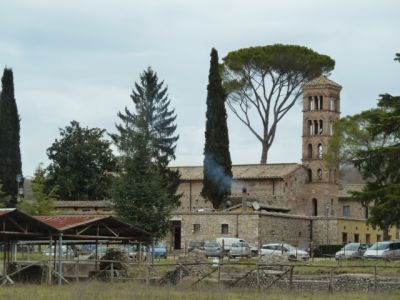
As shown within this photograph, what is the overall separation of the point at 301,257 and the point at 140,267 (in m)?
14.7

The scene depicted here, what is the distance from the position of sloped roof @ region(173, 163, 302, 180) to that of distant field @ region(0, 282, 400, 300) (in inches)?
1820

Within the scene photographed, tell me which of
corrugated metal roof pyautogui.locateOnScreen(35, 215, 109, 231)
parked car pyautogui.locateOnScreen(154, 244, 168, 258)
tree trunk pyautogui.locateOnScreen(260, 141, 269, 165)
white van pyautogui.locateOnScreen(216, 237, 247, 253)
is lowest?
parked car pyautogui.locateOnScreen(154, 244, 168, 258)

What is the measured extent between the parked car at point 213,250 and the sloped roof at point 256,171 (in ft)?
77.5

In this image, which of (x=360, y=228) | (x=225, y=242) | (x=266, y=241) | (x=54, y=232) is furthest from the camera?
(x=360, y=228)

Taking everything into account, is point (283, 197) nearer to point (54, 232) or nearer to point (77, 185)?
point (77, 185)

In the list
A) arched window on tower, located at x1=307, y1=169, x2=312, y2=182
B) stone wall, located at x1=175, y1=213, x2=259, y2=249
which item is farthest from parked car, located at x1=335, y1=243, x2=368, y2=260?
arched window on tower, located at x1=307, y1=169, x2=312, y2=182

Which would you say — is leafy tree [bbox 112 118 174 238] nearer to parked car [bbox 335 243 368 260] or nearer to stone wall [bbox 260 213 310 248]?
parked car [bbox 335 243 368 260]

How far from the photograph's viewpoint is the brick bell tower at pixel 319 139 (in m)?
87.6

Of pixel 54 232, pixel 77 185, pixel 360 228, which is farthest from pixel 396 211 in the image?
pixel 77 185

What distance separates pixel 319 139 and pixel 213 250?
39.3 meters

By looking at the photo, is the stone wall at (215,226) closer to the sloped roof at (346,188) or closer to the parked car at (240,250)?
the parked car at (240,250)

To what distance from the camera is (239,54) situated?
285 ft

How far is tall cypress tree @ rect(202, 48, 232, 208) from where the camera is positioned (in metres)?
69.8

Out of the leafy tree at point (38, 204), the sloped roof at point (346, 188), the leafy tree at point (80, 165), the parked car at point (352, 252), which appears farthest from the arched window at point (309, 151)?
the parked car at point (352, 252)
